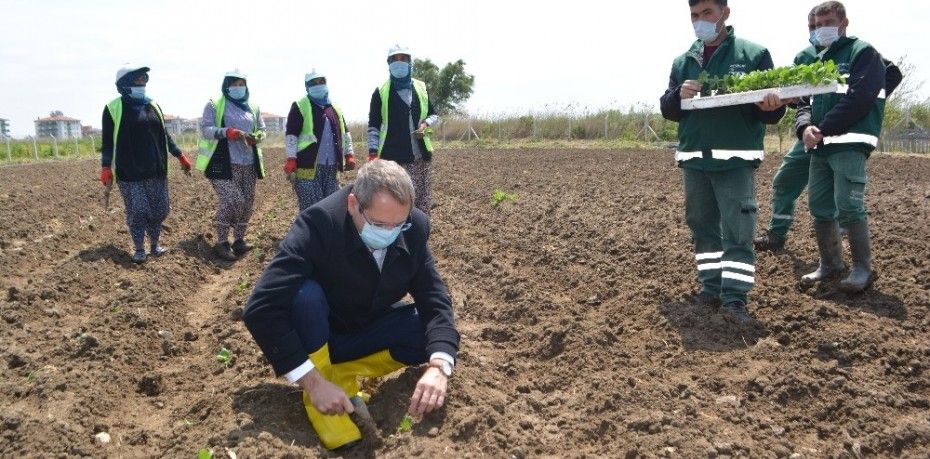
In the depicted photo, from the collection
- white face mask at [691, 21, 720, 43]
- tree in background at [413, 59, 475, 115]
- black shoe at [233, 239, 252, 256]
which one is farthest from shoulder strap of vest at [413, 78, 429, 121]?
tree in background at [413, 59, 475, 115]

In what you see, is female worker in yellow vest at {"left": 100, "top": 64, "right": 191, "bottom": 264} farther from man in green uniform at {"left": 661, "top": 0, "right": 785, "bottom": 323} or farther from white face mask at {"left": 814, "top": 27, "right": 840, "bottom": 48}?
white face mask at {"left": 814, "top": 27, "right": 840, "bottom": 48}

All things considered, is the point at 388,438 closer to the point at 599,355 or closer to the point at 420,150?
the point at 599,355

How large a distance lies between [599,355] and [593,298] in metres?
1.21

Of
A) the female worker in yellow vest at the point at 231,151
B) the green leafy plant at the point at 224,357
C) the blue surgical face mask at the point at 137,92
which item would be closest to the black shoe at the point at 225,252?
the female worker in yellow vest at the point at 231,151

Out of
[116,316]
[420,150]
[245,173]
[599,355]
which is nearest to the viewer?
[599,355]

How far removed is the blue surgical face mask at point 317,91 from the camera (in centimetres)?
682

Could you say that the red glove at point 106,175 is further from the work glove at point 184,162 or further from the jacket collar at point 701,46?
the jacket collar at point 701,46

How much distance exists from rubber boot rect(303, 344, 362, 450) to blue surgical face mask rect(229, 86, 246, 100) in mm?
4686

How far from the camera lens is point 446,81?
49.6 metres

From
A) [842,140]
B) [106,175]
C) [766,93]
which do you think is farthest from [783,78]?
[106,175]

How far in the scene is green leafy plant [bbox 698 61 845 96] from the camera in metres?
3.95

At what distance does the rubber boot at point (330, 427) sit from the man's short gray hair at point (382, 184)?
28.0 inches

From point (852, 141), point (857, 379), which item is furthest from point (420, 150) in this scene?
point (857, 379)

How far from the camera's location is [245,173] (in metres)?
7.43
